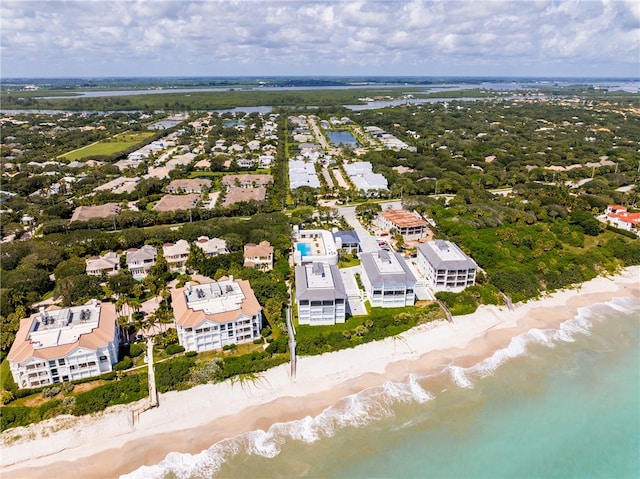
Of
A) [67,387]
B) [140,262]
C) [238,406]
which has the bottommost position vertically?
[238,406]

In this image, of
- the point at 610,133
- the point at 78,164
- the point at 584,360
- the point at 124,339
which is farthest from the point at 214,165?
the point at 610,133

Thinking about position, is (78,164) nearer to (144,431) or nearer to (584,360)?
(144,431)

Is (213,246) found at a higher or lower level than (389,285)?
higher

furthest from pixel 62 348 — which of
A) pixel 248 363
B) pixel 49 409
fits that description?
pixel 248 363

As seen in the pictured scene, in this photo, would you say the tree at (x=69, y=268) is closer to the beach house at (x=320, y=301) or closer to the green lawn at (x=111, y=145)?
the beach house at (x=320, y=301)

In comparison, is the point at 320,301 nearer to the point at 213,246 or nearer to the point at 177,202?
the point at 213,246
